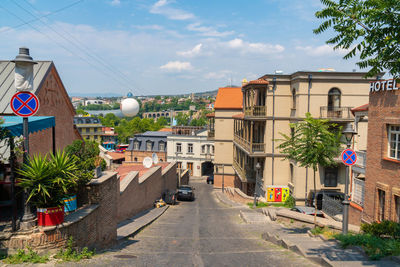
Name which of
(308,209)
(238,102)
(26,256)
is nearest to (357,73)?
(308,209)

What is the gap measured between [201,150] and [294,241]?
42.6 m

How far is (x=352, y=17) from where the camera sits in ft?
21.6

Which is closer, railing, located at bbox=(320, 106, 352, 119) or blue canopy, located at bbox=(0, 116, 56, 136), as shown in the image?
blue canopy, located at bbox=(0, 116, 56, 136)

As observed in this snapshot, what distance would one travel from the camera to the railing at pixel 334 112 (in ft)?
77.5

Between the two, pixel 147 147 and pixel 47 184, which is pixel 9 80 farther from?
pixel 147 147

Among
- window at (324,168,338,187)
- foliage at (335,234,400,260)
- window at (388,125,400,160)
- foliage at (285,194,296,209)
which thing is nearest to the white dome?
foliage at (285,194,296,209)

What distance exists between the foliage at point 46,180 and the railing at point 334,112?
20718 mm

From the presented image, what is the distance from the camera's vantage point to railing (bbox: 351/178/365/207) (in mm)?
15458

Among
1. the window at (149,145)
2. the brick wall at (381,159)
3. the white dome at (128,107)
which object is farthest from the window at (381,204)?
the window at (149,145)

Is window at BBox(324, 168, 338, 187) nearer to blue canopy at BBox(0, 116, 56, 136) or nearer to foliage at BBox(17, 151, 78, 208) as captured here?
blue canopy at BBox(0, 116, 56, 136)

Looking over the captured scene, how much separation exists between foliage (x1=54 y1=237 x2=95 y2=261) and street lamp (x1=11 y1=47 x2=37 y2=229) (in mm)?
946

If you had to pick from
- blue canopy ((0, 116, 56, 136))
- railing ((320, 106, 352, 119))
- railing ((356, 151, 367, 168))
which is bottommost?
railing ((356, 151, 367, 168))

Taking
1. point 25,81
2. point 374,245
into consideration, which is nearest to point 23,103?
point 25,81

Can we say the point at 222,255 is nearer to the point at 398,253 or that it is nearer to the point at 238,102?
the point at 398,253
